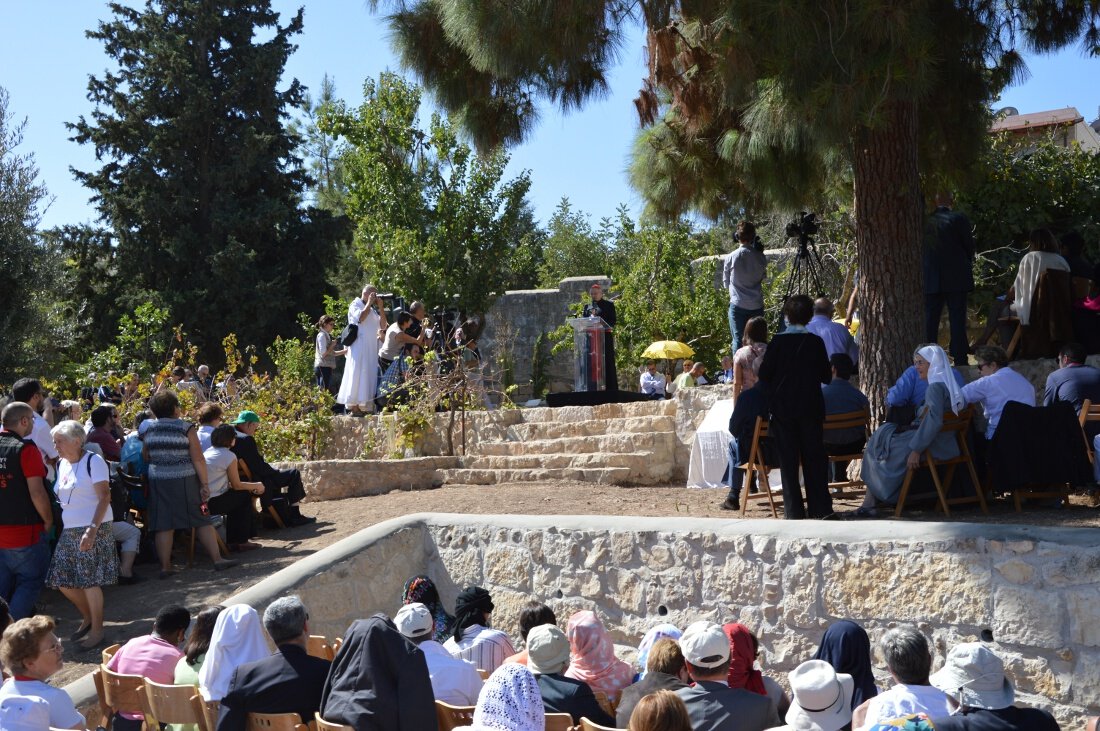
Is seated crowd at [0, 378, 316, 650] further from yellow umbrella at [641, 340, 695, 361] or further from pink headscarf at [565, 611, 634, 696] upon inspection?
yellow umbrella at [641, 340, 695, 361]

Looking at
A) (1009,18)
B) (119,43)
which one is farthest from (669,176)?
(119,43)

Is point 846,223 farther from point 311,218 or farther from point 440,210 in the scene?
point 311,218

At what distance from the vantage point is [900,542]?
4992 millimetres

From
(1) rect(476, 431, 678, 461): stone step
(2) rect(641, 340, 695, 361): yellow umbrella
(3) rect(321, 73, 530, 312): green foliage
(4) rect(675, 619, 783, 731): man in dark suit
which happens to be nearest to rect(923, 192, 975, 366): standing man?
(1) rect(476, 431, 678, 461): stone step

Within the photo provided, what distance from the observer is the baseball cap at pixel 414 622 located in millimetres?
4645

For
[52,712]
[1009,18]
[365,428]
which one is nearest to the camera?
[52,712]

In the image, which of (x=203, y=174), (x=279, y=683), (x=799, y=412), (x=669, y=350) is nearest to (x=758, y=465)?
(x=799, y=412)

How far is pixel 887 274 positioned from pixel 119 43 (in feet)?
72.9

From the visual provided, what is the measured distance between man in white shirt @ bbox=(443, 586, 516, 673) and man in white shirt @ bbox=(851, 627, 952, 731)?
1752 mm

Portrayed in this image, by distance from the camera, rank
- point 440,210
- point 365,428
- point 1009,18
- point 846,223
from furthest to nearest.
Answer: point 440,210 < point 846,223 < point 365,428 < point 1009,18

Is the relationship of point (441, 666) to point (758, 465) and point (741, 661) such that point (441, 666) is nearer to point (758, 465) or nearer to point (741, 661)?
point (741, 661)

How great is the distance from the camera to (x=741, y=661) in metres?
4.35

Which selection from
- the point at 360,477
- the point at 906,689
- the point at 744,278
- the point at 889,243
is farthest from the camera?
the point at 360,477

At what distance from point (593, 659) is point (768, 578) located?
127 centimetres
